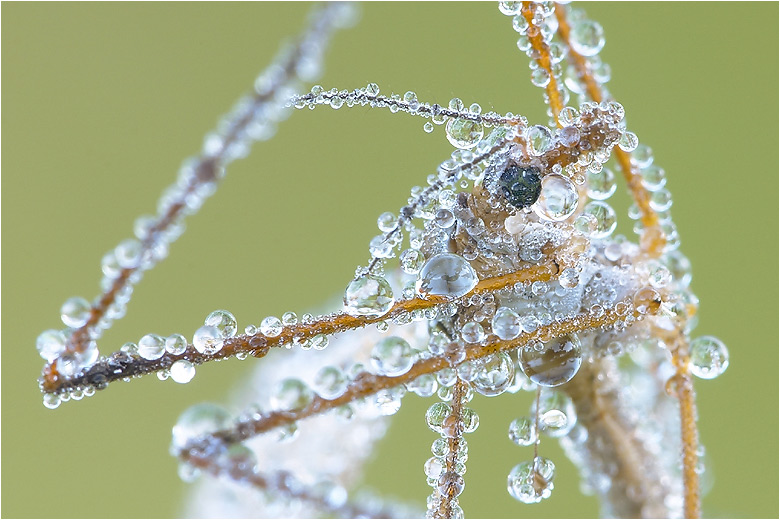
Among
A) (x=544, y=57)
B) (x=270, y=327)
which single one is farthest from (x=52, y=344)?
(x=544, y=57)

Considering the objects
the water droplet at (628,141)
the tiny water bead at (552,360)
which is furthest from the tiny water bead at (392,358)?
the water droplet at (628,141)

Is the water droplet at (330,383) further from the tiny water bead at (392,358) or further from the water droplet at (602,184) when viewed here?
the water droplet at (602,184)

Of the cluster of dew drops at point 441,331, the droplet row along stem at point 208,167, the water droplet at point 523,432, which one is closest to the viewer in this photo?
the droplet row along stem at point 208,167

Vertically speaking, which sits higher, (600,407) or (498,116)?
(498,116)

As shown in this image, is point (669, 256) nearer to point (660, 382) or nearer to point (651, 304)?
point (651, 304)

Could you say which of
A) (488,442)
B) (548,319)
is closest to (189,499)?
(488,442)

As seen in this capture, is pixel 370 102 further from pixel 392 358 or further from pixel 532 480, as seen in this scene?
pixel 532 480

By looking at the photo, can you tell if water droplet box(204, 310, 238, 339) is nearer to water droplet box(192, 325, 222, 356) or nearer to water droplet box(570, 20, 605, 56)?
water droplet box(192, 325, 222, 356)
